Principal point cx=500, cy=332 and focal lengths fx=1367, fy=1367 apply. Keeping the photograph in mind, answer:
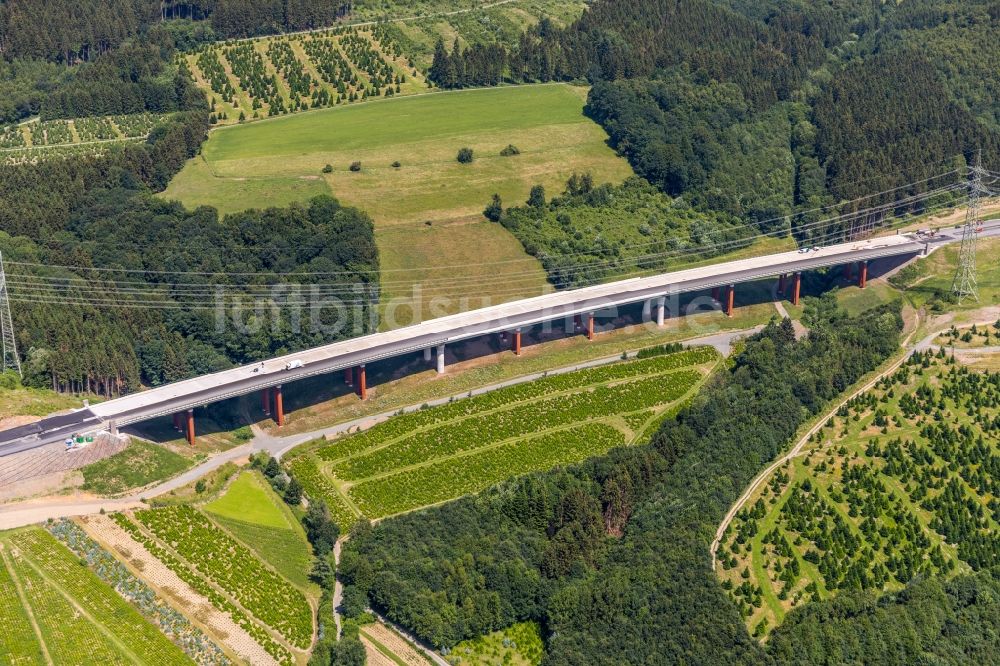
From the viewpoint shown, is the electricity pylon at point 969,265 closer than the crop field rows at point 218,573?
No

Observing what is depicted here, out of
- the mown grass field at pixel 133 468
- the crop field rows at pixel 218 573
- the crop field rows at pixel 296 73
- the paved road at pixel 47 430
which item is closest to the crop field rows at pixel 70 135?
the crop field rows at pixel 296 73

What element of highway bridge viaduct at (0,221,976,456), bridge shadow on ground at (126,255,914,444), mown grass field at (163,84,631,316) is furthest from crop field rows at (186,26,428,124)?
bridge shadow on ground at (126,255,914,444)

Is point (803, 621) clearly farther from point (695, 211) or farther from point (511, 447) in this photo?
point (695, 211)

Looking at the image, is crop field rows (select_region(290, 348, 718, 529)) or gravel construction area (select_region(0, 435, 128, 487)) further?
crop field rows (select_region(290, 348, 718, 529))

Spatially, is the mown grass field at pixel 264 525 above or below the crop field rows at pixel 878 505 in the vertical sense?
below

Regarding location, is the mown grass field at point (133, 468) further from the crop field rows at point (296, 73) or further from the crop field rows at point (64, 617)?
the crop field rows at point (296, 73)

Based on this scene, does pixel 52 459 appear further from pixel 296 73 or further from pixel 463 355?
pixel 296 73

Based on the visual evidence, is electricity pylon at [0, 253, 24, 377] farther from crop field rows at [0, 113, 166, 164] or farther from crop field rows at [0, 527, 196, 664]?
crop field rows at [0, 113, 166, 164]
